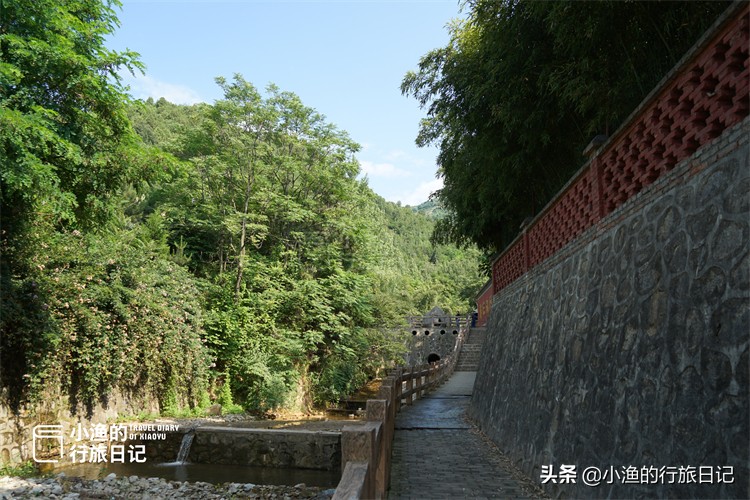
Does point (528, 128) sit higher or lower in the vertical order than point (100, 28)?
lower

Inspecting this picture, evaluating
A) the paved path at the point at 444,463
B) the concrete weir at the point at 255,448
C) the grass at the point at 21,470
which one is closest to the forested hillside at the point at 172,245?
the grass at the point at 21,470

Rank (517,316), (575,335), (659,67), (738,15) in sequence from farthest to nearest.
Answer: (517,316) → (659,67) → (575,335) → (738,15)

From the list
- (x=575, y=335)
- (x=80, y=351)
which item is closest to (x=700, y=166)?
(x=575, y=335)

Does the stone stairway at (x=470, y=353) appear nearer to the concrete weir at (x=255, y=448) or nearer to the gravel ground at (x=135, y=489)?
the concrete weir at (x=255, y=448)

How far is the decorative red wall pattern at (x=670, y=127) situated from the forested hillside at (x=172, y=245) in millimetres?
7815

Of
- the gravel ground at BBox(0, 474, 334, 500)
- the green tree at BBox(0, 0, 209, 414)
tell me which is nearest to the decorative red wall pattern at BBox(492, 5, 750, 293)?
the gravel ground at BBox(0, 474, 334, 500)

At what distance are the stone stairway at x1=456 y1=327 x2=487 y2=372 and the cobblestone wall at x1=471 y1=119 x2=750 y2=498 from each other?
18874mm

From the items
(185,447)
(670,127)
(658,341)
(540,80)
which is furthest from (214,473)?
(670,127)

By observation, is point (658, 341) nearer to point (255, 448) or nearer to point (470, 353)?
point (255, 448)

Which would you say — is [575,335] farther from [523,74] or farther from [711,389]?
[523,74]

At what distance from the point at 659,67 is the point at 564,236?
7.65 feet

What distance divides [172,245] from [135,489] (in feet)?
46.1

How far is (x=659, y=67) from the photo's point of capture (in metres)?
5.65

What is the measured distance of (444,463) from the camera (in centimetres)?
655
